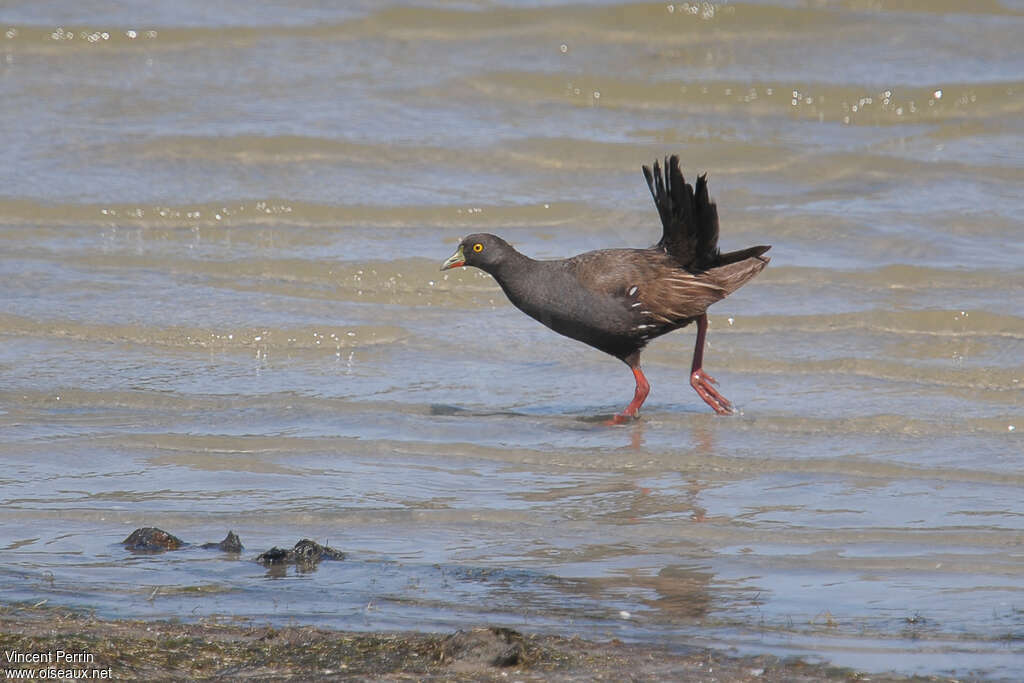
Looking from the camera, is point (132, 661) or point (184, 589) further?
point (184, 589)

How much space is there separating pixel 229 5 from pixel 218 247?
6.69 meters

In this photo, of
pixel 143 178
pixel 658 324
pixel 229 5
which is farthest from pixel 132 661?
pixel 229 5

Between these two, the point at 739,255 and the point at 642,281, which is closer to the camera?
the point at 642,281

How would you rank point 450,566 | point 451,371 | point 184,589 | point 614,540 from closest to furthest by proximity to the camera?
point 184,589 < point 450,566 < point 614,540 < point 451,371

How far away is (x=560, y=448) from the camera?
7.54 m

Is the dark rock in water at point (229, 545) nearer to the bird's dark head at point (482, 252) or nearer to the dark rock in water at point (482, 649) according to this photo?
the dark rock in water at point (482, 649)

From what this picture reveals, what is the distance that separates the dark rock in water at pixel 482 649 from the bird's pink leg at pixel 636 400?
4019 mm

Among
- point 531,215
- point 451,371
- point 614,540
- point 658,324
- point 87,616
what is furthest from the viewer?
point 531,215

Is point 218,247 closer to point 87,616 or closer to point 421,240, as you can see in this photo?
point 421,240

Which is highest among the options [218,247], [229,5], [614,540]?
[229,5]

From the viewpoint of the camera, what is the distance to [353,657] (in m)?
4.30

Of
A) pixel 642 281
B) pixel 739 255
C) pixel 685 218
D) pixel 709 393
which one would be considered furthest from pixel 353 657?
pixel 739 255

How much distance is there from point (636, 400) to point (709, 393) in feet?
1.35

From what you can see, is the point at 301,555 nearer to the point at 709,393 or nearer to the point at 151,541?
the point at 151,541
